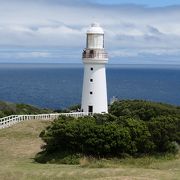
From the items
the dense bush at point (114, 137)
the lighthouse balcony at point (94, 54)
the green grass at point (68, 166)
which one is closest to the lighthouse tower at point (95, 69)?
the lighthouse balcony at point (94, 54)

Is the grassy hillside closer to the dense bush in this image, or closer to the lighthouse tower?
the lighthouse tower

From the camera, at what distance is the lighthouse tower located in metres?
38.7

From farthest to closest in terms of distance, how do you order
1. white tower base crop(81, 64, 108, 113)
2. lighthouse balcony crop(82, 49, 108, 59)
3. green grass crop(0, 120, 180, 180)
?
white tower base crop(81, 64, 108, 113), lighthouse balcony crop(82, 49, 108, 59), green grass crop(0, 120, 180, 180)

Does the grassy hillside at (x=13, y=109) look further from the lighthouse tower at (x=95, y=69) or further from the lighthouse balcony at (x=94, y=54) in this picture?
the lighthouse balcony at (x=94, y=54)

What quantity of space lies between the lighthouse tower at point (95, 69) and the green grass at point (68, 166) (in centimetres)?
904

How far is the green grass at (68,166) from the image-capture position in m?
18.4

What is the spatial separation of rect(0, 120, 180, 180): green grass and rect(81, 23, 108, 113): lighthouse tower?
356 inches

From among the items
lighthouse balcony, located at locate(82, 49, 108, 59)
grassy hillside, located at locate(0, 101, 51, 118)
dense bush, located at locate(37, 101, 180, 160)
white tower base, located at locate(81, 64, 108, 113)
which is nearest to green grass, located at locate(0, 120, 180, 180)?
dense bush, located at locate(37, 101, 180, 160)

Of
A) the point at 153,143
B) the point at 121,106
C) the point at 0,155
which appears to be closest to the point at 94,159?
the point at 153,143

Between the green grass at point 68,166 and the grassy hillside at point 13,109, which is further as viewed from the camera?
the grassy hillside at point 13,109

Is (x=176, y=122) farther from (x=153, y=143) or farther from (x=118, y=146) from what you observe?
(x=118, y=146)

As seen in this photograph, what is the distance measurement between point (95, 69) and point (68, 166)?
18.5 m

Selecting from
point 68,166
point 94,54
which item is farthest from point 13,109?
point 68,166

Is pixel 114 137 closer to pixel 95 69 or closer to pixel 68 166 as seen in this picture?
pixel 68 166
